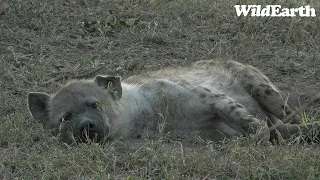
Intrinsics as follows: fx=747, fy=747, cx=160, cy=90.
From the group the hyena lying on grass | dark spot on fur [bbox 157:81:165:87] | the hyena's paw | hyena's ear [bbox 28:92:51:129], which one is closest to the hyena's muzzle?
the hyena lying on grass

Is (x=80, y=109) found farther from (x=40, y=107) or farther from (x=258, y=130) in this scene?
(x=258, y=130)

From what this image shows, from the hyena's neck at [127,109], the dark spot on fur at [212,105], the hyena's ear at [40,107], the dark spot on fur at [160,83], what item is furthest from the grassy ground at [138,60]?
the dark spot on fur at [160,83]

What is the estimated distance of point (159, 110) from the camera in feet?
15.1

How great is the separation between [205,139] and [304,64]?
1.92 meters

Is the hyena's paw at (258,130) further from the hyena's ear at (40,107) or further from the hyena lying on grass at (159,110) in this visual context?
the hyena's ear at (40,107)

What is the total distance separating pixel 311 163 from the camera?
11.4 feet

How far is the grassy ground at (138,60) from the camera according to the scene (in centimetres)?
353

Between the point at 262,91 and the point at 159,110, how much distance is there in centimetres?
76

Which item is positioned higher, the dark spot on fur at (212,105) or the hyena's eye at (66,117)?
→ the hyena's eye at (66,117)

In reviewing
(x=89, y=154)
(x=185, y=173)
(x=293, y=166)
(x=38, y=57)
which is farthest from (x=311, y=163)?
(x=38, y=57)

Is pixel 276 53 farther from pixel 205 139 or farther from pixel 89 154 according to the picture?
pixel 89 154

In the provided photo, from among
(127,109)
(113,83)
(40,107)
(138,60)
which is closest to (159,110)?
(127,109)

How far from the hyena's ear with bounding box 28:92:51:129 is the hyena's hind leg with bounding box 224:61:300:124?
1.34m

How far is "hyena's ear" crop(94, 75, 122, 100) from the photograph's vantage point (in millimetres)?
4625
